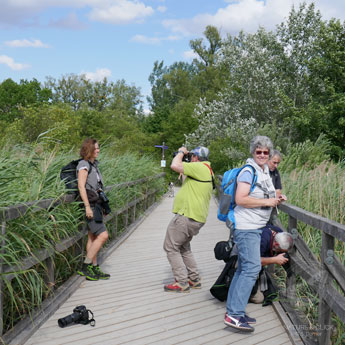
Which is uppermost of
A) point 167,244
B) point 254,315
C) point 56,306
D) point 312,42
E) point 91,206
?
point 312,42

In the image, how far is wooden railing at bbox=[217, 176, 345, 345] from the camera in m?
2.76

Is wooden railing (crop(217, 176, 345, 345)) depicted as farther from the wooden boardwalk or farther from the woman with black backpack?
the woman with black backpack

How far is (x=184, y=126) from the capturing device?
3200 cm

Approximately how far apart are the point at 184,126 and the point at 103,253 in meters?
26.5

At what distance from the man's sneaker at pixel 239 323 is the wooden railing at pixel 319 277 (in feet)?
1.36

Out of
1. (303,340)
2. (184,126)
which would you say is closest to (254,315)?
(303,340)

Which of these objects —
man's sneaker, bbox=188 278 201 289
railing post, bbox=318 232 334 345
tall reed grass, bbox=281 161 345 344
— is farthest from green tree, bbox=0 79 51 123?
railing post, bbox=318 232 334 345

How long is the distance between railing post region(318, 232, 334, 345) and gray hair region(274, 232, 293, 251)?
27.8 inches

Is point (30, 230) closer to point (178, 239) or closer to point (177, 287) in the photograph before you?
point (178, 239)

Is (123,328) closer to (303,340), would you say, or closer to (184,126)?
(303,340)

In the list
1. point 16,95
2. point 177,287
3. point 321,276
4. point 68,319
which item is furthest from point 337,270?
point 16,95

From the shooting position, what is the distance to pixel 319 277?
311cm

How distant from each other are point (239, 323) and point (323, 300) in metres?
0.73

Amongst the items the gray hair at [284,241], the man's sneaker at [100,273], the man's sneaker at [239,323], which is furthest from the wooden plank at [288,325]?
the man's sneaker at [100,273]
